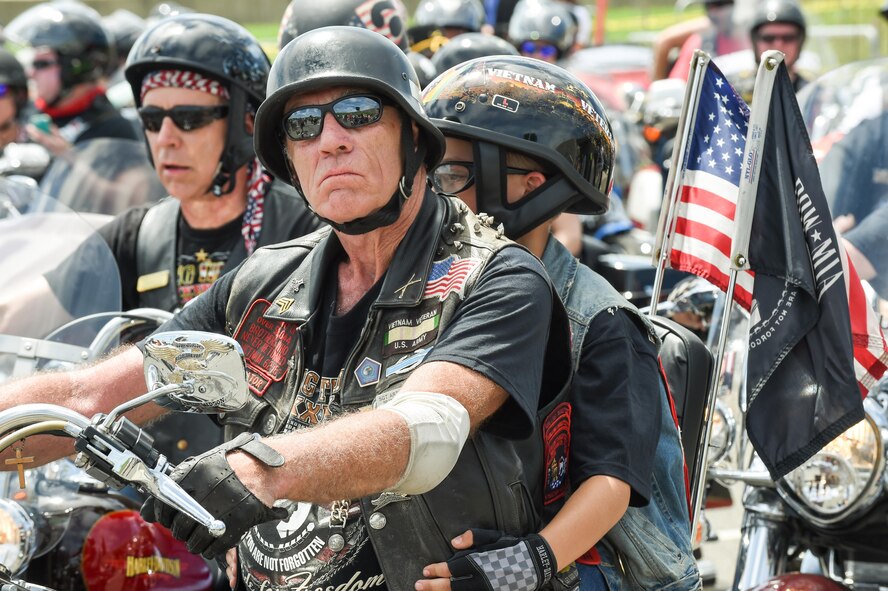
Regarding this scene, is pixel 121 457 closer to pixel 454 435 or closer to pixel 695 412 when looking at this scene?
pixel 454 435

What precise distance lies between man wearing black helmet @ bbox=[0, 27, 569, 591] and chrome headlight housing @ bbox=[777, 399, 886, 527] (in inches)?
52.9

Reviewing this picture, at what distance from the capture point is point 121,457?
236 cm

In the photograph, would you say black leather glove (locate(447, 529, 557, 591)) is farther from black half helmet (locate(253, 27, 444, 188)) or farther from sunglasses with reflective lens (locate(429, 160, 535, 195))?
sunglasses with reflective lens (locate(429, 160, 535, 195))

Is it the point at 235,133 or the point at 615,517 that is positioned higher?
the point at 235,133

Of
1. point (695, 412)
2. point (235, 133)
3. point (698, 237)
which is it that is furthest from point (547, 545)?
point (235, 133)

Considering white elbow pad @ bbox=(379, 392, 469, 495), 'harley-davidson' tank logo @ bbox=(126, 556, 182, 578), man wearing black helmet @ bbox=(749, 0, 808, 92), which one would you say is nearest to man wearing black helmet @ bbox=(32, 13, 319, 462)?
'harley-davidson' tank logo @ bbox=(126, 556, 182, 578)

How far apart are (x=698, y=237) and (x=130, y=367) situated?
1.73 meters

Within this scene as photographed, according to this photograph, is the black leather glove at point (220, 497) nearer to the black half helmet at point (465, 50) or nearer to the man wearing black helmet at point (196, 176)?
the man wearing black helmet at point (196, 176)

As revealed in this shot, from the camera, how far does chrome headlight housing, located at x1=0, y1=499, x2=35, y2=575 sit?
11.0 ft

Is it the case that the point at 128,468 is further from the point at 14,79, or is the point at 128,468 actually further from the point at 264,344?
the point at 14,79

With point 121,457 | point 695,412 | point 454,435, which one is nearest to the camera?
point 121,457

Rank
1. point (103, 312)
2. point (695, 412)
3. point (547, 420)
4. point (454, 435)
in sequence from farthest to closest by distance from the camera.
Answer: point (103, 312) < point (695, 412) < point (547, 420) < point (454, 435)

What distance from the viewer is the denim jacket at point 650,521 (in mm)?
3316

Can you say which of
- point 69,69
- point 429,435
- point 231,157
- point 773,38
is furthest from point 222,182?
point 773,38
